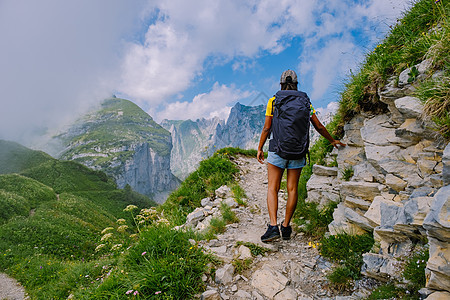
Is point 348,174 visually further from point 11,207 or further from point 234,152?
point 11,207

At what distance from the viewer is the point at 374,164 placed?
4137 mm

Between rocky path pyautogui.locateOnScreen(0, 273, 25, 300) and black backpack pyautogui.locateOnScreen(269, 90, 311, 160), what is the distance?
1814 cm

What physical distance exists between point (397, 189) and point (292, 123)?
2.01 m

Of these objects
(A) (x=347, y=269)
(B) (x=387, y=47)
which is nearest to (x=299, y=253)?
(A) (x=347, y=269)

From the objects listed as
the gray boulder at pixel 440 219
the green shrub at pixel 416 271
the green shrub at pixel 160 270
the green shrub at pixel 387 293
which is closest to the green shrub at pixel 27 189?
the green shrub at pixel 160 270

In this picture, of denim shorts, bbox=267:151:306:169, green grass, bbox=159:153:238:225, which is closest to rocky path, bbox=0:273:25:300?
green grass, bbox=159:153:238:225

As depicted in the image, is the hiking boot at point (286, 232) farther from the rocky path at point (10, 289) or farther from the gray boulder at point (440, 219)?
the rocky path at point (10, 289)

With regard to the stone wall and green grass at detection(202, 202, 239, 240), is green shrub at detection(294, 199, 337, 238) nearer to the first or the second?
the stone wall

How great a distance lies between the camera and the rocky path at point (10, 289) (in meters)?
13.7

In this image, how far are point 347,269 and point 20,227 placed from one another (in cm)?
4994

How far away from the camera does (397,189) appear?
3.62 m

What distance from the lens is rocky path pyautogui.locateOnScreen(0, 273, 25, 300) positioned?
1368cm

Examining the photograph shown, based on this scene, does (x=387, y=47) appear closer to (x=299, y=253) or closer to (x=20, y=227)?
(x=299, y=253)

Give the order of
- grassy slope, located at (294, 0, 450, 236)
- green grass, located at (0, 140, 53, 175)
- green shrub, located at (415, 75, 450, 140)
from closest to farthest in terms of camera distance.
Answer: green shrub, located at (415, 75, 450, 140) < grassy slope, located at (294, 0, 450, 236) < green grass, located at (0, 140, 53, 175)
